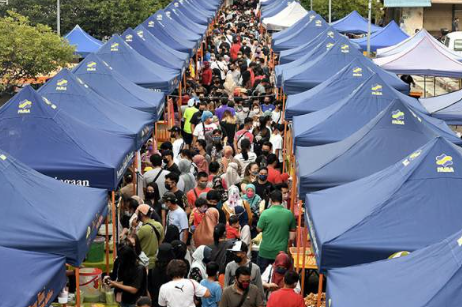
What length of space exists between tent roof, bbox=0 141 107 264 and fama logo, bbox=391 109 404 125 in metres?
4.38

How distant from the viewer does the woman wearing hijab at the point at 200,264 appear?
441 inches

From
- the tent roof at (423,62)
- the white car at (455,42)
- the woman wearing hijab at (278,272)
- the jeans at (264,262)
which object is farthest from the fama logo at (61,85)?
the white car at (455,42)

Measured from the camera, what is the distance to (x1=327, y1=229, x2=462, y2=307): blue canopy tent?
8.10 m

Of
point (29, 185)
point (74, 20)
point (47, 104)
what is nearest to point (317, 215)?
point (29, 185)

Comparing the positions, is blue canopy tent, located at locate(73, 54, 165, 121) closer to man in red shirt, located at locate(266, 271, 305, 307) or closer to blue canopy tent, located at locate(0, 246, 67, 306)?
man in red shirt, located at locate(266, 271, 305, 307)

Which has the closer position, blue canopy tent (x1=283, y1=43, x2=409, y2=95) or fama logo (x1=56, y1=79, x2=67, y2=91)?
fama logo (x1=56, y1=79, x2=67, y2=91)

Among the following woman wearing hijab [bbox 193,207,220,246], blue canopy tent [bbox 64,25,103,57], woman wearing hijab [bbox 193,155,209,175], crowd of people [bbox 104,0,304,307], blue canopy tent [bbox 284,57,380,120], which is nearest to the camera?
crowd of people [bbox 104,0,304,307]

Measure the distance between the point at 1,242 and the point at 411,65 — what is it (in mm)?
19136

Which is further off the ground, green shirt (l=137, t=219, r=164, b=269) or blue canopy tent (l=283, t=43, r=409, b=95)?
blue canopy tent (l=283, t=43, r=409, b=95)

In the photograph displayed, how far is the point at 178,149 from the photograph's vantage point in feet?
59.0

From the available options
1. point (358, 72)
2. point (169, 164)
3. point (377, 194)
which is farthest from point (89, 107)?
point (377, 194)

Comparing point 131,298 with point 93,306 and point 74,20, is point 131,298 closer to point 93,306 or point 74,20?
point 93,306

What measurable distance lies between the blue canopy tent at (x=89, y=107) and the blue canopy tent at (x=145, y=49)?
8392 mm

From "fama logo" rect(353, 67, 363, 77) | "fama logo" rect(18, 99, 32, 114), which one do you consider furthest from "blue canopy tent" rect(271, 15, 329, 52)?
"fama logo" rect(18, 99, 32, 114)
